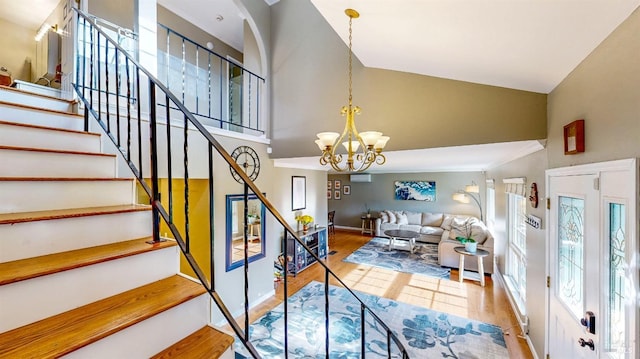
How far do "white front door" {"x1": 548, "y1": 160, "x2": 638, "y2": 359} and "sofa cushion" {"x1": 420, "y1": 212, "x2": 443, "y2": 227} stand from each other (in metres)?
5.91

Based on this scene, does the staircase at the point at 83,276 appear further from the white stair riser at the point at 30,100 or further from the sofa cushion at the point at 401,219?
the sofa cushion at the point at 401,219

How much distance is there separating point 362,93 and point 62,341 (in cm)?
319

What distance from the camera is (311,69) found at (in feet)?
12.0

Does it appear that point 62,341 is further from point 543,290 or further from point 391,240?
point 391,240

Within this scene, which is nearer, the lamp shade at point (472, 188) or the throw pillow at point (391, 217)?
the lamp shade at point (472, 188)

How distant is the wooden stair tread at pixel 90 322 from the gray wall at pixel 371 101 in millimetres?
2239

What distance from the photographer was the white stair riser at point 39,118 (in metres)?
1.88

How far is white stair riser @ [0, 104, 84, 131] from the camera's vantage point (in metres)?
1.88

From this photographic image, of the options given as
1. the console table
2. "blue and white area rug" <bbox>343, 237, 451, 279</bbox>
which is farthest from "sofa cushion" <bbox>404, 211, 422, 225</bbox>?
the console table

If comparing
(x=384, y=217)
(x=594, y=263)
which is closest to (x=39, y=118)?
(x=594, y=263)

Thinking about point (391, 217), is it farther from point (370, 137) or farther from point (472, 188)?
point (370, 137)

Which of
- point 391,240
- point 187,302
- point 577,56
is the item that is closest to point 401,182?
point 391,240

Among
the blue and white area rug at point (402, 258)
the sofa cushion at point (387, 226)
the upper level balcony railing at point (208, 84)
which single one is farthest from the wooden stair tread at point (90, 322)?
the sofa cushion at point (387, 226)

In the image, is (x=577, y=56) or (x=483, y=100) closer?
(x=577, y=56)
